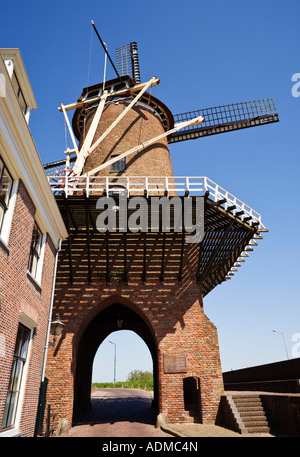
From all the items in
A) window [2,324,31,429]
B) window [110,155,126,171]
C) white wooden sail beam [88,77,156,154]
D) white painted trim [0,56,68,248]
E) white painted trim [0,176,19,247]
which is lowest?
window [2,324,31,429]

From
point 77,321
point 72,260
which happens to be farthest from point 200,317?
point 72,260

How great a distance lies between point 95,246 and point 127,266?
5.56 ft

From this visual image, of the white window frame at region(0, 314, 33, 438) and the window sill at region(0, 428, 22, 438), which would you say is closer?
the window sill at region(0, 428, 22, 438)

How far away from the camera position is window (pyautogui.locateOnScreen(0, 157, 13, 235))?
6.44m

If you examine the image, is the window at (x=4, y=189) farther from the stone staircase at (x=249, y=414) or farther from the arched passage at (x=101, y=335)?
the arched passage at (x=101, y=335)

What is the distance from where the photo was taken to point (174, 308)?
13414 mm

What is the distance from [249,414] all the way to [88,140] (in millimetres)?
14477

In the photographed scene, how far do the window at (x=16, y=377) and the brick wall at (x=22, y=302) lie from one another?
0.75 feet

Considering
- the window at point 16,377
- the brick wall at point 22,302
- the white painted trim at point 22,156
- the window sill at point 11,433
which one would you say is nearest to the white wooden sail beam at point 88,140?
the white painted trim at point 22,156

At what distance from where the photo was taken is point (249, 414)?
11320 millimetres

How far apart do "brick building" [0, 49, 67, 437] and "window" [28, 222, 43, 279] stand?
28mm

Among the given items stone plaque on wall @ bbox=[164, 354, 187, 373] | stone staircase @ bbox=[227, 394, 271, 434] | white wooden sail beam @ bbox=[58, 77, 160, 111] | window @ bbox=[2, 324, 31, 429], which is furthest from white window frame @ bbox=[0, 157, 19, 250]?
white wooden sail beam @ bbox=[58, 77, 160, 111]

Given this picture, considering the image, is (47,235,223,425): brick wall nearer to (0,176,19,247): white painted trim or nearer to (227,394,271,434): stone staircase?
(227,394,271,434): stone staircase

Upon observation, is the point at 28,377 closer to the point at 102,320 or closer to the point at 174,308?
the point at 174,308
